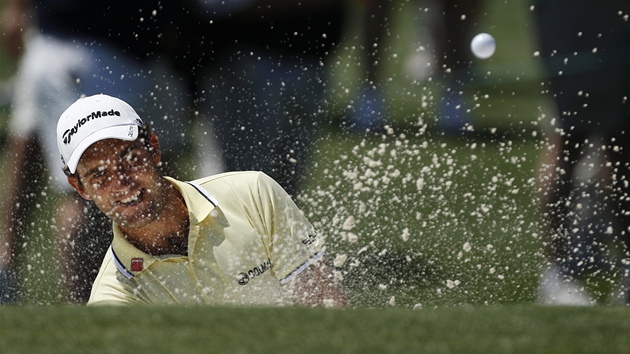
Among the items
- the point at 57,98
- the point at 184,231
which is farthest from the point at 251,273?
the point at 57,98

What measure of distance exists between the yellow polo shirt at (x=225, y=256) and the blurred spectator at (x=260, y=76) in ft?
6.07

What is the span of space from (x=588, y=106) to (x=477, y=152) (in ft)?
5.05

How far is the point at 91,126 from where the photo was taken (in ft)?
12.0

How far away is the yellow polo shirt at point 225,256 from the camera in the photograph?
355 centimetres

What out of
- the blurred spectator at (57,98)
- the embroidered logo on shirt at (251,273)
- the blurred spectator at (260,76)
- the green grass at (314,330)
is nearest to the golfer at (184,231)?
the embroidered logo on shirt at (251,273)

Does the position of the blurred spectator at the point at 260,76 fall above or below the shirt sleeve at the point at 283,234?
Result: above

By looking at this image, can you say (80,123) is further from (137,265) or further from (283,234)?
(283,234)

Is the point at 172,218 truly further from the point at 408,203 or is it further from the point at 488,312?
the point at 408,203

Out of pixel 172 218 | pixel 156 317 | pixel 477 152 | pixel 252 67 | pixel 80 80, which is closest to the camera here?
pixel 156 317

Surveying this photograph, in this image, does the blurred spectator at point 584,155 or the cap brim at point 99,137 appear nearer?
the cap brim at point 99,137

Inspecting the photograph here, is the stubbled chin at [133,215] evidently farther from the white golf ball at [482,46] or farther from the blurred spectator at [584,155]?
the white golf ball at [482,46]

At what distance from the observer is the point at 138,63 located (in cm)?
586

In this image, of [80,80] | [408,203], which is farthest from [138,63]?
[408,203]

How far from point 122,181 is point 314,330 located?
1402 mm
